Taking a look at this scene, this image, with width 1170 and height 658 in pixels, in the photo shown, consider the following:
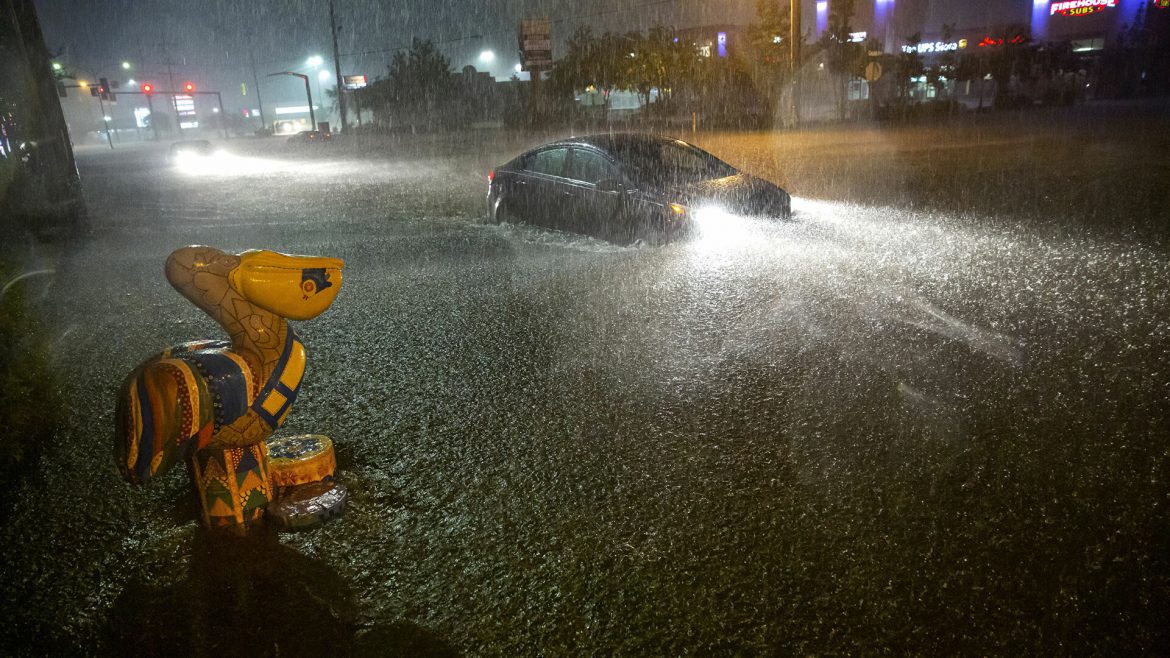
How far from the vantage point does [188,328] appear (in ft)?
19.8

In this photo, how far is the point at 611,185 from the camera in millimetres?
8305

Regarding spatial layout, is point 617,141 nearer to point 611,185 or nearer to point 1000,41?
point 611,185

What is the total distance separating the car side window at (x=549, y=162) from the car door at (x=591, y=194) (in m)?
0.16

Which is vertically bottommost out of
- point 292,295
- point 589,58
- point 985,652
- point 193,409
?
point 985,652

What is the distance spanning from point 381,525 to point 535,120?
43.2m

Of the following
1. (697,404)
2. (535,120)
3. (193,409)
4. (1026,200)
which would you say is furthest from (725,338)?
(535,120)

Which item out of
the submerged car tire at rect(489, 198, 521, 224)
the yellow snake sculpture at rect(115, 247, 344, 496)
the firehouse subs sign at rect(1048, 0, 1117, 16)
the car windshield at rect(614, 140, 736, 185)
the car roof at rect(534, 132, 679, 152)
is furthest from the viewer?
the firehouse subs sign at rect(1048, 0, 1117, 16)

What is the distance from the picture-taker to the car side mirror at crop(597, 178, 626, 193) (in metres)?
8.27

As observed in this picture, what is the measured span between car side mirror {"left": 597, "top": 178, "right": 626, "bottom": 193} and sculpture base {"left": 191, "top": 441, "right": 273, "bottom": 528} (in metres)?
5.91

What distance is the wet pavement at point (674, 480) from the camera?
246 centimetres

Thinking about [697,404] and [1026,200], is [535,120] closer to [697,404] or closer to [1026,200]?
[1026,200]

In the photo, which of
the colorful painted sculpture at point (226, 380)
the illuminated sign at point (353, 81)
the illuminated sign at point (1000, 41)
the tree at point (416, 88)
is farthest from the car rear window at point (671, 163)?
the illuminated sign at point (353, 81)

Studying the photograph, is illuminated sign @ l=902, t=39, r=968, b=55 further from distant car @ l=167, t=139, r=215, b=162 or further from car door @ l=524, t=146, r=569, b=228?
car door @ l=524, t=146, r=569, b=228

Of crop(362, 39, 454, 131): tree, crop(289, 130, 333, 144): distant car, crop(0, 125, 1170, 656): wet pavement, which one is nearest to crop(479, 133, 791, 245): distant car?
crop(0, 125, 1170, 656): wet pavement
